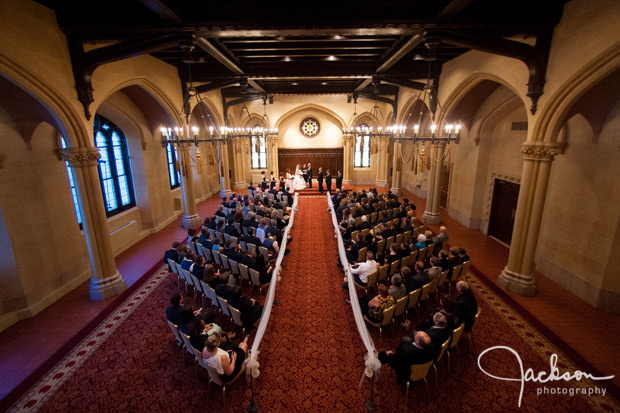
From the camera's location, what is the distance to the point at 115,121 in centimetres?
1038

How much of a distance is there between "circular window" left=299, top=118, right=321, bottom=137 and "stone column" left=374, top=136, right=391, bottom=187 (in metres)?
4.38

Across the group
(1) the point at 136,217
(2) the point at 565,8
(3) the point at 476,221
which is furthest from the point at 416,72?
(1) the point at 136,217

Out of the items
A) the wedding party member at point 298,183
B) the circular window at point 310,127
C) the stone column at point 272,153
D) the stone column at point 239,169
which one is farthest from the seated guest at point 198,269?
the circular window at point 310,127

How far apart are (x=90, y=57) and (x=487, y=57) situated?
9.31 m

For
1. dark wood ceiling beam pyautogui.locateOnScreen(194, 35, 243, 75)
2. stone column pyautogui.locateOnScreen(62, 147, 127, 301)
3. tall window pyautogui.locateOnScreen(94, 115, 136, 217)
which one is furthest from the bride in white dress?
stone column pyautogui.locateOnScreen(62, 147, 127, 301)

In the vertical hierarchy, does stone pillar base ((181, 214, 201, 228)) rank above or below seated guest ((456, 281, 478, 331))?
below

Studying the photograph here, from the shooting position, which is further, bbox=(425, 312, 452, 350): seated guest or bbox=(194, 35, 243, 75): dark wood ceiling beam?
bbox=(194, 35, 243, 75): dark wood ceiling beam

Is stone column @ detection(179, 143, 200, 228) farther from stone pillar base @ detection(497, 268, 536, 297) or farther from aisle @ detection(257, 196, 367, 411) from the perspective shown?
stone pillar base @ detection(497, 268, 536, 297)

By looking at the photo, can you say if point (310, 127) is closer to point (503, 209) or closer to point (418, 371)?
point (503, 209)

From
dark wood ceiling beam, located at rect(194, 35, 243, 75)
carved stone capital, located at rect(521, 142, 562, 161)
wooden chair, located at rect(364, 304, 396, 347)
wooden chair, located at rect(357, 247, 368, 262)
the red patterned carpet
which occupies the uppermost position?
dark wood ceiling beam, located at rect(194, 35, 243, 75)

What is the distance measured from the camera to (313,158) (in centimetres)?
2170

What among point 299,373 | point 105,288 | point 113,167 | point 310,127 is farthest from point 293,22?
point 310,127

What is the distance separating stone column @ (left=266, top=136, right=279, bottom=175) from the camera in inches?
799

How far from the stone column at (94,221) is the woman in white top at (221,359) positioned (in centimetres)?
450
